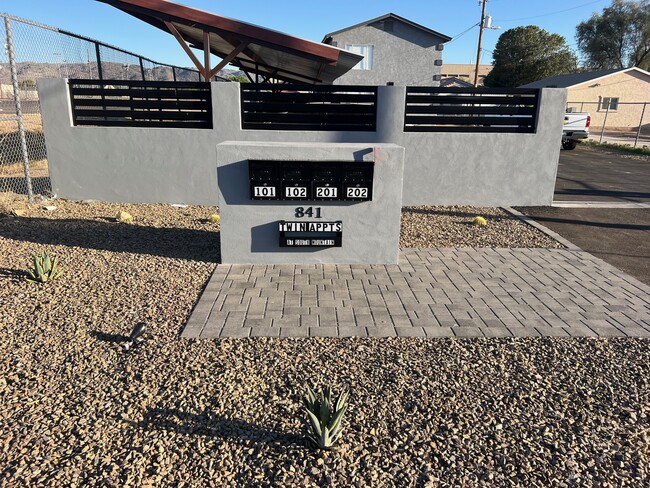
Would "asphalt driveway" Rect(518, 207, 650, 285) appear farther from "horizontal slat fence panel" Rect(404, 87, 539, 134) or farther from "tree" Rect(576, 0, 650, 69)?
"tree" Rect(576, 0, 650, 69)

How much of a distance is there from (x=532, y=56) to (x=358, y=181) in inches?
2230

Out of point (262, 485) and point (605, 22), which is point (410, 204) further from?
point (605, 22)

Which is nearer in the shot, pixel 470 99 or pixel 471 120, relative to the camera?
pixel 470 99

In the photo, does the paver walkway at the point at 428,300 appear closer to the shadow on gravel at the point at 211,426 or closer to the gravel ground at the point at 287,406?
the gravel ground at the point at 287,406

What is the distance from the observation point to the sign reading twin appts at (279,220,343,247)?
5.73 meters

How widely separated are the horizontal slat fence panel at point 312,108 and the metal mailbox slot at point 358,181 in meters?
3.19

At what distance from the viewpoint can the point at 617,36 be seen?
5759 centimetres

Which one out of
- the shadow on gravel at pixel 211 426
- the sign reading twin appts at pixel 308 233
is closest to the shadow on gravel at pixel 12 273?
the sign reading twin appts at pixel 308 233

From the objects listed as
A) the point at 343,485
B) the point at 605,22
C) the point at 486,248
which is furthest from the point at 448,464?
the point at 605,22

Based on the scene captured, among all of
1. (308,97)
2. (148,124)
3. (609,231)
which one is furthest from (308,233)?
(609,231)

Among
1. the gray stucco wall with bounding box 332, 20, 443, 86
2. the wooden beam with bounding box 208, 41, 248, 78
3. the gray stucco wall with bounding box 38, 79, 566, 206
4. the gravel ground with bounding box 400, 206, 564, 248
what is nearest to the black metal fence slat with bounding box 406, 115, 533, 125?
the gray stucco wall with bounding box 38, 79, 566, 206

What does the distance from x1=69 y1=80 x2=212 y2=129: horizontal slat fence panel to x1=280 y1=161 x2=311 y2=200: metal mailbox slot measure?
3619 millimetres

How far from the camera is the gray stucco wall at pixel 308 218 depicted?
5.55 m

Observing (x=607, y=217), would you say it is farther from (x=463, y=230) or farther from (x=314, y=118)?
(x=314, y=118)
